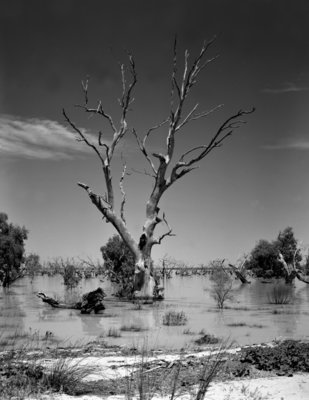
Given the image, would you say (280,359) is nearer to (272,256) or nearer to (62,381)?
(62,381)

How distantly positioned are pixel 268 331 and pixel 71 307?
29.6 feet

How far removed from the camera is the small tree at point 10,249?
1430 inches

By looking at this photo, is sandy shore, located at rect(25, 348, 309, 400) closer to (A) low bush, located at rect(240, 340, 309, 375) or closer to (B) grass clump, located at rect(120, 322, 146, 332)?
(A) low bush, located at rect(240, 340, 309, 375)

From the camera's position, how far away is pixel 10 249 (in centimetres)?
3644

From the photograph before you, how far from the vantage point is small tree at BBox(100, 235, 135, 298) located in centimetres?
2983

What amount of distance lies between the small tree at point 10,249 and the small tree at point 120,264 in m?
5.70

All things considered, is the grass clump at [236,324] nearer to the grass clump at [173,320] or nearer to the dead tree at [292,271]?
the grass clump at [173,320]

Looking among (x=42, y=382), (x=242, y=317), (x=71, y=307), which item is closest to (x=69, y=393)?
(x=42, y=382)

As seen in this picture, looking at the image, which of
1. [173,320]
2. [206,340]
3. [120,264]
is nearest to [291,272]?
[120,264]

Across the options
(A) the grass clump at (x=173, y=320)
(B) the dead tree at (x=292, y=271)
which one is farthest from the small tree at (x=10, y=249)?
(A) the grass clump at (x=173, y=320)

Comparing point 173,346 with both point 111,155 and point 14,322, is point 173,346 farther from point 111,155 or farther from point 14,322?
point 111,155

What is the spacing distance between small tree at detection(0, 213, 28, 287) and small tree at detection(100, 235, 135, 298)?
570cm

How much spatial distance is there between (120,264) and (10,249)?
24.7 ft

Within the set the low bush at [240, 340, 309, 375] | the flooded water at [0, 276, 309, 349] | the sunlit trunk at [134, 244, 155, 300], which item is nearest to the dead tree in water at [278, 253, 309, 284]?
the flooded water at [0, 276, 309, 349]
